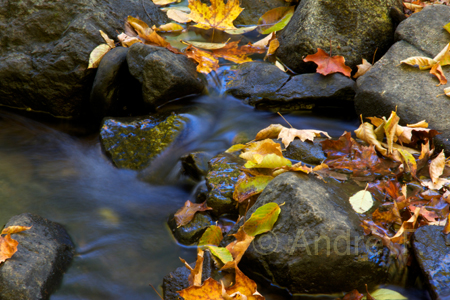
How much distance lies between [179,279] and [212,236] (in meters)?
0.40

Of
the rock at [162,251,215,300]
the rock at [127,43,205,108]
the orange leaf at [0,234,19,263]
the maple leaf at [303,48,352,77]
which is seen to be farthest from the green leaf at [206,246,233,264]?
the maple leaf at [303,48,352,77]

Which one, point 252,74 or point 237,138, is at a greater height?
point 252,74

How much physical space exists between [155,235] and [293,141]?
4.48 feet

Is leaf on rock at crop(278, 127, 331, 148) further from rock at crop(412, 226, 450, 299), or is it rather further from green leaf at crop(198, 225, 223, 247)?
rock at crop(412, 226, 450, 299)

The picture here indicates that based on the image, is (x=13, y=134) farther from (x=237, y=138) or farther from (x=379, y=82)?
(x=379, y=82)

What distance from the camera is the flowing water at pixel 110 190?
2447 millimetres

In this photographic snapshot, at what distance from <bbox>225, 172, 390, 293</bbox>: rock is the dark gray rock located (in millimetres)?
1302

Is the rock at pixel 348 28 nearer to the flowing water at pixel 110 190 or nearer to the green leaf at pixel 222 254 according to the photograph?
the flowing water at pixel 110 190

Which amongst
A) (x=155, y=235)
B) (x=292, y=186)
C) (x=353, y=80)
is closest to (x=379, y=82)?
(x=353, y=80)

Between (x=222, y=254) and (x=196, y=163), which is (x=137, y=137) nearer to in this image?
(x=196, y=163)

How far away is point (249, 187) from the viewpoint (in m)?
2.53

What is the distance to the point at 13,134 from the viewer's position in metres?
3.75

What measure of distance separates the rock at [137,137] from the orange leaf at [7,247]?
1.20 m

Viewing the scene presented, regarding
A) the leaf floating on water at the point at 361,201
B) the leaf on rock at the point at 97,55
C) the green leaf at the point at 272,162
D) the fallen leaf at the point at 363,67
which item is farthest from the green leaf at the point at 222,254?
the leaf on rock at the point at 97,55
